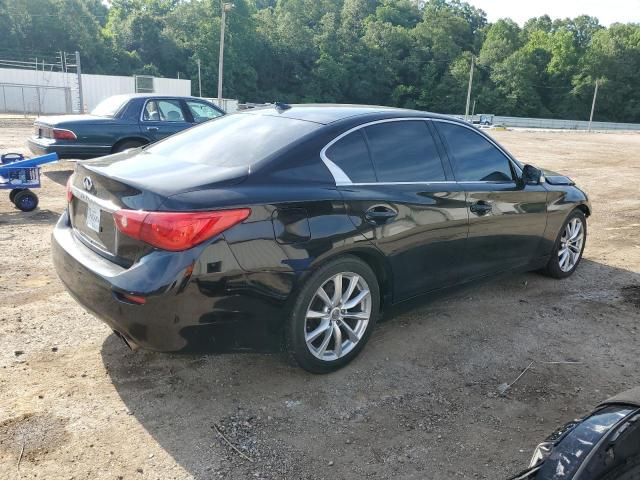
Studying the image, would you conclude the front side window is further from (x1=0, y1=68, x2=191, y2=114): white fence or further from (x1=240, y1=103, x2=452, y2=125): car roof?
(x1=0, y1=68, x2=191, y2=114): white fence

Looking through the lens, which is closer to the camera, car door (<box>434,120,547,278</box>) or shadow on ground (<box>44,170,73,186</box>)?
car door (<box>434,120,547,278</box>)

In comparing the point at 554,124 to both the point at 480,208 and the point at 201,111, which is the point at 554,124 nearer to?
the point at 201,111

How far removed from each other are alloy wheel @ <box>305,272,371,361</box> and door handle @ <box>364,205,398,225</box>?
366mm

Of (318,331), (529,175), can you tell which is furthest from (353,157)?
(529,175)

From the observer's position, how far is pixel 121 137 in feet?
31.2

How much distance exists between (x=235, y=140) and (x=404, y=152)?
119 centimetres

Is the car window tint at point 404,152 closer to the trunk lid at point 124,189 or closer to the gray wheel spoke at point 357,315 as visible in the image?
the gray wheel spoke at point 357,315

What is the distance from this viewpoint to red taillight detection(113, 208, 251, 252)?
2760 mm

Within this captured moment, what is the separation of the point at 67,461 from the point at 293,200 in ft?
5.67

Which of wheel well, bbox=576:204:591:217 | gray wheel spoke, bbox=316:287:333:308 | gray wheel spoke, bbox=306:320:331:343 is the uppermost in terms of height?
wheel well, bbox=576:204:591:217

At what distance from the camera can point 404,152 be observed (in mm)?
3869

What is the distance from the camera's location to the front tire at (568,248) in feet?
17.5

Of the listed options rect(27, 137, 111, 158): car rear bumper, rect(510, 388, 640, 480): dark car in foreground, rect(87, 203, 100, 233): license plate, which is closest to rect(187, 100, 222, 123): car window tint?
rect(27, 137, 111, 158): car rear bumper

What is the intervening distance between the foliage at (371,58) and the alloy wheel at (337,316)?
76825mm
